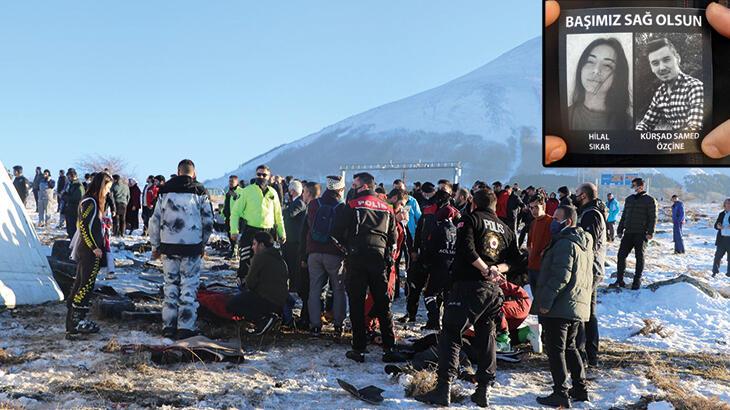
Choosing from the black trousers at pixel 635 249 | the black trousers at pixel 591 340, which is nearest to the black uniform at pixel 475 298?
the black trousers at pixel 591 340

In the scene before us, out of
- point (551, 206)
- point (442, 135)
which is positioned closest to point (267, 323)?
point (551, 206)

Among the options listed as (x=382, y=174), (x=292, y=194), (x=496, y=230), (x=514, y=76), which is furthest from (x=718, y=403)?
(x=514, y=76)

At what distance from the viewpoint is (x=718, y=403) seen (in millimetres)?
4730

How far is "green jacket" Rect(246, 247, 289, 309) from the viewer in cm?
673

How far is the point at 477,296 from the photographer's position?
15.6 feet

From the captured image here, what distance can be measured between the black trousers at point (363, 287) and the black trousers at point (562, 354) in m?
1.81

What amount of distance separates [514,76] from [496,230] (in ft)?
594

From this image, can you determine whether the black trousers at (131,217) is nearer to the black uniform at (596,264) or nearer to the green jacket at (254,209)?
the green jacket at (254,209)

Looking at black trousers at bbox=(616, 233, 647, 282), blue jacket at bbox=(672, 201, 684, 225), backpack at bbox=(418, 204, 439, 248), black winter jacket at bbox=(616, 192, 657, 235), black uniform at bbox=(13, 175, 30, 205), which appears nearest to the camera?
backpack at bbox=(418, 204, 439, 248)

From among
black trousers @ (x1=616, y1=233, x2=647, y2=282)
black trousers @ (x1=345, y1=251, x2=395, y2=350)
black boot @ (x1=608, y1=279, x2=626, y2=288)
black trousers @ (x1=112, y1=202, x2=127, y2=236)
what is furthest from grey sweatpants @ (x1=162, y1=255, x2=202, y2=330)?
black trousers @ (x1=112, y1=202, x2=127, y2=236)

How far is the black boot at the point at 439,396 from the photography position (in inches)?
183

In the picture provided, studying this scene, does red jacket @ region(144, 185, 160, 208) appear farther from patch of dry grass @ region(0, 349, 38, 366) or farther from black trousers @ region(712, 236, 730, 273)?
black trousers @ region(712, 236, 730, 273)

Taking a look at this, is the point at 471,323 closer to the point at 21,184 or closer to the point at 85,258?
the point at 85,258

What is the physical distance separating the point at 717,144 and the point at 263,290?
5.25 metres
